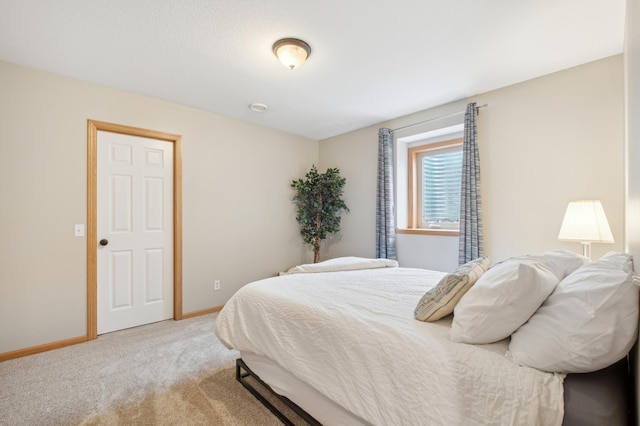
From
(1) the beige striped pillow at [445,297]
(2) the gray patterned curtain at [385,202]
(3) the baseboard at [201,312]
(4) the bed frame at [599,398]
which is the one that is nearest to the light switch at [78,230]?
(3) the baseboard at [201,312]

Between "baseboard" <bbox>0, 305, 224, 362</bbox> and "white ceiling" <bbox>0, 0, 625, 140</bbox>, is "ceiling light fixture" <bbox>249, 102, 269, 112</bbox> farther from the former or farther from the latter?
"baseboard" <bbox>0, 305, 224, 362</bbox>

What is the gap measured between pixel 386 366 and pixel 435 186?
3.06 metres

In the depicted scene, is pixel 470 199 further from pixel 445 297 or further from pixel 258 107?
pixel 258 107

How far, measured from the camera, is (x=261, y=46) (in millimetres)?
2234

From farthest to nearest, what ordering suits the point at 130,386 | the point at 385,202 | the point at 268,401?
1. the point at 385,202
2. the point at 130,386
3. the point at 268,401

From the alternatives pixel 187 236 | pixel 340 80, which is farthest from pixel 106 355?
pixel 340 80

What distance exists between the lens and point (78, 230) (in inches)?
109

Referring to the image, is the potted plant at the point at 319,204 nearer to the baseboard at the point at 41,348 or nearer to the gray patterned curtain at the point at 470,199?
the gray patterned curtain at the point at 470,199

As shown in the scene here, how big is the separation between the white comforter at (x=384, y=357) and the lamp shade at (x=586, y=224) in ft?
4.04

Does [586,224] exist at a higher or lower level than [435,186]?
lower

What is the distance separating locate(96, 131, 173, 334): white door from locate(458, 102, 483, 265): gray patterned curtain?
3288 mm

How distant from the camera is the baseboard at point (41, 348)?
242 centimetres

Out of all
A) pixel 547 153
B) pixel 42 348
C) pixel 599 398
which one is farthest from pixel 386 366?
pixel 42 348

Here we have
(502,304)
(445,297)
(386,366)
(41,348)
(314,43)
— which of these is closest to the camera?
(502,304)
